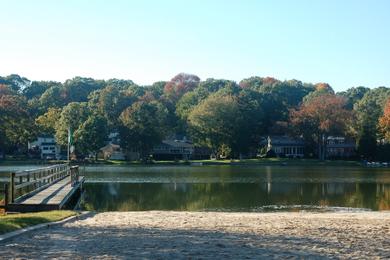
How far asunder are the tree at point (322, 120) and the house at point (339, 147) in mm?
5716

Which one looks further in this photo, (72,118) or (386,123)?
(72,118)

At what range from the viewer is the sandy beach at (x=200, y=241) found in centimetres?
977

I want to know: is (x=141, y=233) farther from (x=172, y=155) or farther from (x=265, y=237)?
(x=172, y=155)

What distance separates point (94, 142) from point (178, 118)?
29061 mm

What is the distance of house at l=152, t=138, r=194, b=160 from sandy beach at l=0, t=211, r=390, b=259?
8755cm

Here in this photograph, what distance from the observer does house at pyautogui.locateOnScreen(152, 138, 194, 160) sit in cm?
10269

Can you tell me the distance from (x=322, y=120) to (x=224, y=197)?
72.7 metres

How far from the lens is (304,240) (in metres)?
11.7

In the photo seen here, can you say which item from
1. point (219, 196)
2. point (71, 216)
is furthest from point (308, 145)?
point (71, 216)

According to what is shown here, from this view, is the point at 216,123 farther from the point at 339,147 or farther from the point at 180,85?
the point at 180,85

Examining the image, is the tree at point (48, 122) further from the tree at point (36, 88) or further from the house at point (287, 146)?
the tree at point (36, 88)

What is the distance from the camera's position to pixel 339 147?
358 ft

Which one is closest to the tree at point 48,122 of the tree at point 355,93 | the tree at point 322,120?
the tree at point 322,120

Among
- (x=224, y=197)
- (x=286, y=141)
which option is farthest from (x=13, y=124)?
(x=224, y=197)
